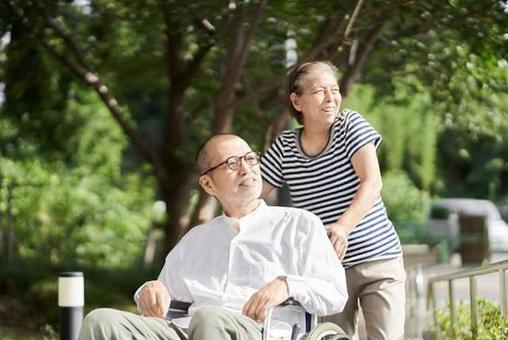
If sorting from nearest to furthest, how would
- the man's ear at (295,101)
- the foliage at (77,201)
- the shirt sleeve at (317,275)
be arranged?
the shirt sleeve at (317,275) → the man's ear at (295,101) → the foliage at (77,201)

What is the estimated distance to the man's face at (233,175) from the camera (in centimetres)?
452

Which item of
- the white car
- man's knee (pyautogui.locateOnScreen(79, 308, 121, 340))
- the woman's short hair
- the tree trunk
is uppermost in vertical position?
the woman's short hair

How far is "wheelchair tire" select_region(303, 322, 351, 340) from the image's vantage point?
13.7ft

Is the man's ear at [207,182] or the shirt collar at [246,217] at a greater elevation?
the man's ear at [207,182]

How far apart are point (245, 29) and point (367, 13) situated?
1.37 metres

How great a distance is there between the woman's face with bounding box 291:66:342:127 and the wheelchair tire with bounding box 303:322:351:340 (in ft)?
2.79

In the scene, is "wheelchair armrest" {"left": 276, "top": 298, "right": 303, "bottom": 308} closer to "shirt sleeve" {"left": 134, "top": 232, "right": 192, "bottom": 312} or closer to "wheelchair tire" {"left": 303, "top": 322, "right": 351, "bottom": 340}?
"wheelchair tire" {"left": 303, "top": 322, "right": 351, "bottom": 340}

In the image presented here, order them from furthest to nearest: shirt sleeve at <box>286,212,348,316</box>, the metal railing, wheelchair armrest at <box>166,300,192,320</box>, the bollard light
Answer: the bollard light → the metal railing → wheelchair armrest at <box>166,300,192,320</box> → shirt sleeve at <box>286,212,348,316</box>

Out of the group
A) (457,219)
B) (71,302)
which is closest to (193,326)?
(71,302)

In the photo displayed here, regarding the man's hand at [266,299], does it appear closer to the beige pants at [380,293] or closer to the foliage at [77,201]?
the beige pants at [380,293]

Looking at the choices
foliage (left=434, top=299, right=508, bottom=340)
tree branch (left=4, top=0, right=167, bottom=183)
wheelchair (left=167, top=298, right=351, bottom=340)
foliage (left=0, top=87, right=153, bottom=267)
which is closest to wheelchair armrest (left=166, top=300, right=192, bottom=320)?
wheelchair (left=167, top=298, right=351, bottom=340)

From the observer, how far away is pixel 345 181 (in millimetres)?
4832

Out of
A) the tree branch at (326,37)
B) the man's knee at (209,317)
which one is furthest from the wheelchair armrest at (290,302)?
the tree branch at (326,37)

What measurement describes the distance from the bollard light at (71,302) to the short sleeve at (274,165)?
3.13 metres
